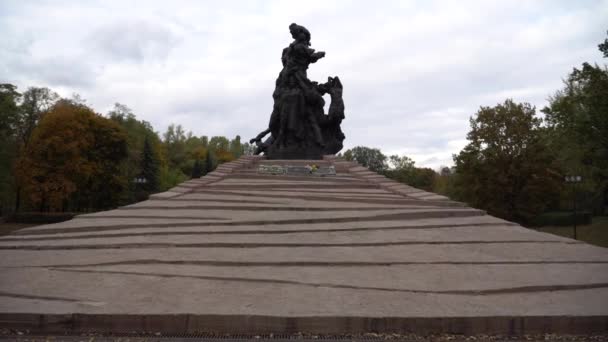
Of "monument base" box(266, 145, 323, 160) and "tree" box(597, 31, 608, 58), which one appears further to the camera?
"monument base" box(266, 145, 323, 160)

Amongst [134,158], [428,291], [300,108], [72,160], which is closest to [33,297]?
[428,291]

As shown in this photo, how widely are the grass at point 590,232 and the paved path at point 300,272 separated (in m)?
13.6

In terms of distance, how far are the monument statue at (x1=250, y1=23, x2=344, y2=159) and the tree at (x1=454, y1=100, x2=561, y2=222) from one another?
40.9 ft

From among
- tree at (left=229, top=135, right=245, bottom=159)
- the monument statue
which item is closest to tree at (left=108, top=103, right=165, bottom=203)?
the monument statue

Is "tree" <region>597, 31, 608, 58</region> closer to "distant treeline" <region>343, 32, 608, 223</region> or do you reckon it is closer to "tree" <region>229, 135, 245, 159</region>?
"distant treeline" <region>343, 32, 608, 223</region>

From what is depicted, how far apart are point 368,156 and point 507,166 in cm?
3248

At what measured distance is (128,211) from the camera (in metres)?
12.4

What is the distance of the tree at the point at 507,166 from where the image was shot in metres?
30.3

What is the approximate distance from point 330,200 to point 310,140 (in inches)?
366

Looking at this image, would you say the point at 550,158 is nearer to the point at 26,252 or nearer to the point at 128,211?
the point at 128,211

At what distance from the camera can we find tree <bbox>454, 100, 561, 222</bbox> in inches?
1193

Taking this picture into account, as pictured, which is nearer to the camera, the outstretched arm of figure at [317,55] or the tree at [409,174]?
the outstretched arm of figure at [317,55]

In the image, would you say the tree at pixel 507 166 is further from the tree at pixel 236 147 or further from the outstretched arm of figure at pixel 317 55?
the tree at pixel 236 147

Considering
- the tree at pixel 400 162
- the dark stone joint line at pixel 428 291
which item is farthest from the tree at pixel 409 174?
the dark stone joint line at pixel 428 291
